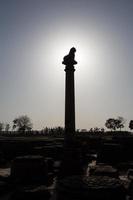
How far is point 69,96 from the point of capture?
16609mm

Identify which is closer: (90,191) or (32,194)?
(90,191)

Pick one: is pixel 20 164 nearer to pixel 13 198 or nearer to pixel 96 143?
pixel 13 198

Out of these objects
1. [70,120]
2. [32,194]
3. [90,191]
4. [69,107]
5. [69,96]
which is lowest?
[32,194]

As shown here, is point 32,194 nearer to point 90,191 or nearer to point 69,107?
point 90,191

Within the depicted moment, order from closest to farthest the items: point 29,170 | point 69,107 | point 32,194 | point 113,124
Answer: point 32,194 → point 29,170 → point 69,107 → point 113,124

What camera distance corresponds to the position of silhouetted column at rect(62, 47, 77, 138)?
1653 cm

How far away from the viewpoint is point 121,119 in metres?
99.6

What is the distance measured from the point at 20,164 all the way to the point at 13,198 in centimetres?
399

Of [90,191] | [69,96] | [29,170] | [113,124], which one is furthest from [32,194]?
[113,124]

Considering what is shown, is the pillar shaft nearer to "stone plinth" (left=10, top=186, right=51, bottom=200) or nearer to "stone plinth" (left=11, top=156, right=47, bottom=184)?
"stone plinth" (left=11, top=156, right=47, bottom=184)

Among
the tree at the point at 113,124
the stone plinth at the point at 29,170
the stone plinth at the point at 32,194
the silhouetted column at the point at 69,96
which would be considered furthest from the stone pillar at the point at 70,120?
the tree at the point at 113,124

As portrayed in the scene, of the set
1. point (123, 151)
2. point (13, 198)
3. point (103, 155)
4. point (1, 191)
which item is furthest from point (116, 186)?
point (123, 151)

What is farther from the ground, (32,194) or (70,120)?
(70,120)

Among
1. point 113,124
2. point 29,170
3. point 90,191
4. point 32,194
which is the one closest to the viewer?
point 90,191
